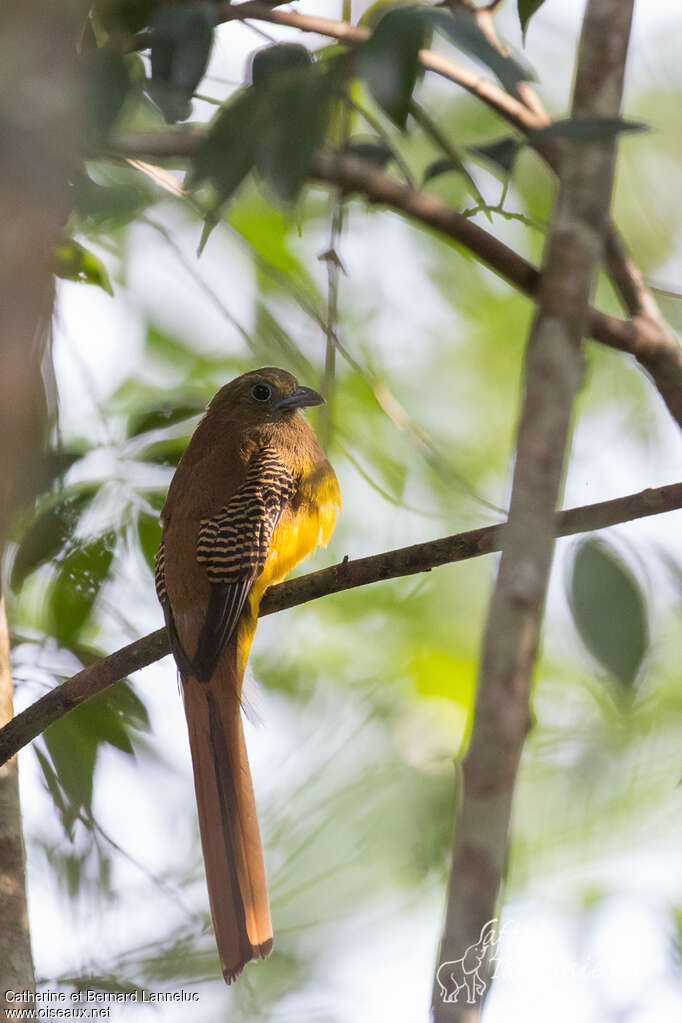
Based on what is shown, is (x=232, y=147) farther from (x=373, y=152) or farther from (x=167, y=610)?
(x=167, y=610)

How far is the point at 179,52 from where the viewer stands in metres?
1.93

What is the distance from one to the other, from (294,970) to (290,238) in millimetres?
2826

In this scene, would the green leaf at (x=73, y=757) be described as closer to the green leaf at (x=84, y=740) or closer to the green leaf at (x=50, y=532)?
the green leaf at (x=84, y=740)

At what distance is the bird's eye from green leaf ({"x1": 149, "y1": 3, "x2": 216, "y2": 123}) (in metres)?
1.92

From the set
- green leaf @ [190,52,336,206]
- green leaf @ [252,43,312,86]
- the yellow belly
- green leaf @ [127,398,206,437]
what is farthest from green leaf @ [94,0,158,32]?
the yellow belly

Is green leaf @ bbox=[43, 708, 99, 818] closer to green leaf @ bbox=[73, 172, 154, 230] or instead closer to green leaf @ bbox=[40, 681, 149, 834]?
green leaf @ bbox=[40, 681, 149, 834]

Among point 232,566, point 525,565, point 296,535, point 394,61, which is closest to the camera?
point 525,565

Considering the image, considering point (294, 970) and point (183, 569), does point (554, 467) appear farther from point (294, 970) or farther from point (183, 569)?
point (294, 970)

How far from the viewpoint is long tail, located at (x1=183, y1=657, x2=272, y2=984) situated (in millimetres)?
2652

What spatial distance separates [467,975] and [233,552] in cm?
224

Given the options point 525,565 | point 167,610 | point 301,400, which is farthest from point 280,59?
point 301,400

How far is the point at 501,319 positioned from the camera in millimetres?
5629

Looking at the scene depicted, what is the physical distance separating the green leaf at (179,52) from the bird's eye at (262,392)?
1.92 meters

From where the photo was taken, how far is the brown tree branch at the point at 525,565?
96 centimetres
